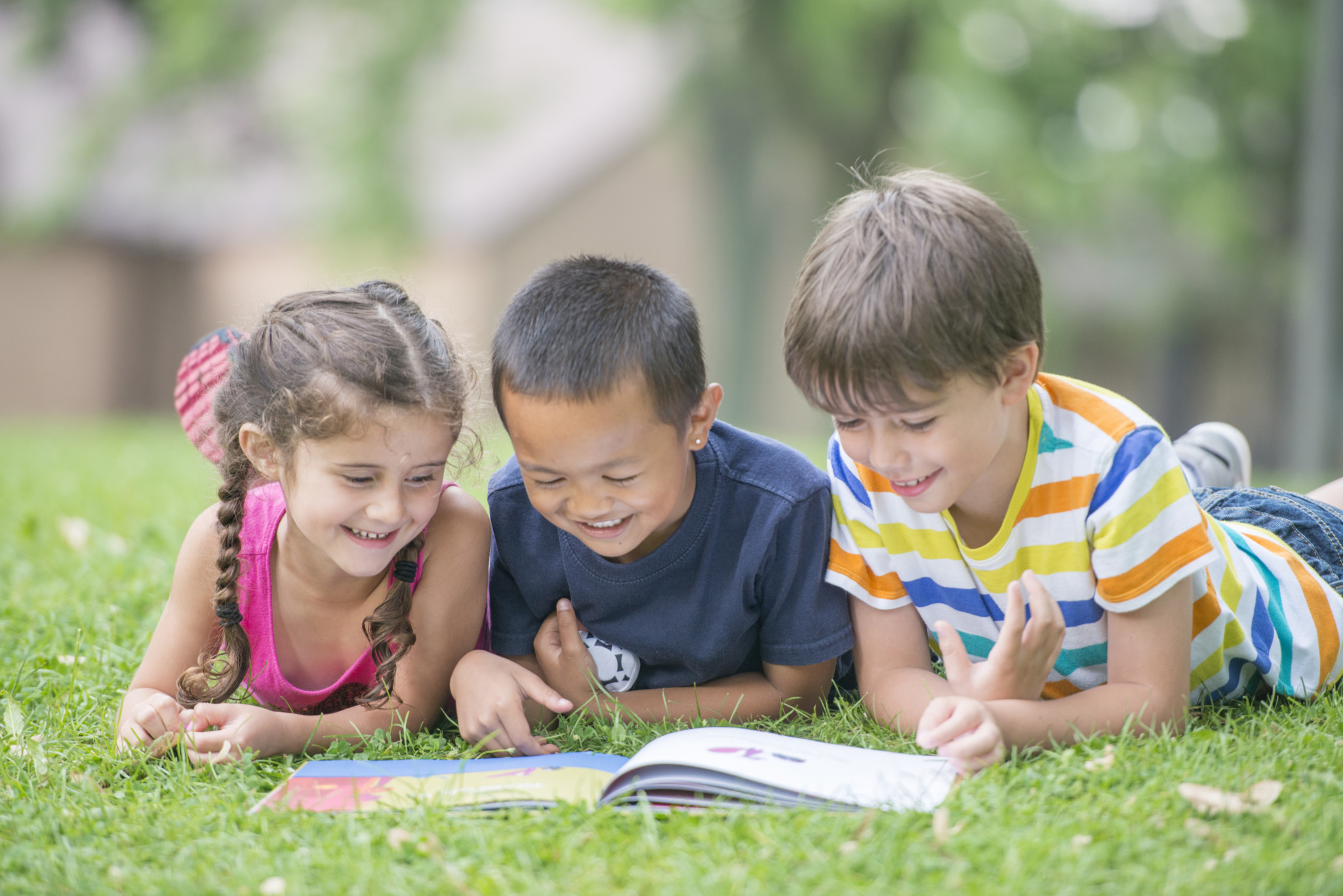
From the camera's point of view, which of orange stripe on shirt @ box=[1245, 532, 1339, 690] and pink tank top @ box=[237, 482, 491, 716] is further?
pink tank top @ box=[237, 482, 491, 716]

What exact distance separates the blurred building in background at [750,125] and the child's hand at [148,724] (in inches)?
439

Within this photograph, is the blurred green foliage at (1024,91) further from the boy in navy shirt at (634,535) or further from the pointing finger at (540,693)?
the pointing finger at (540,693)

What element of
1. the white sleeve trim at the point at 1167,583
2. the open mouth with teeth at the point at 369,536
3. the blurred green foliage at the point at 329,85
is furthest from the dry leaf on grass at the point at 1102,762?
the blurred green foliage at the point at 329,85

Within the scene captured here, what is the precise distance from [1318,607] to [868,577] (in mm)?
1121

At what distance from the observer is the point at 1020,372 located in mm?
2340

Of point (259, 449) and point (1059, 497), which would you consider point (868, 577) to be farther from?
point (259, 449)

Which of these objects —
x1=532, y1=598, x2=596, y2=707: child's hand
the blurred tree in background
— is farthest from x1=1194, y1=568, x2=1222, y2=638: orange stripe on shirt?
the blurred tree in background

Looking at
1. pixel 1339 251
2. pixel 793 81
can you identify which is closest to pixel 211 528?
pixel 1339 251

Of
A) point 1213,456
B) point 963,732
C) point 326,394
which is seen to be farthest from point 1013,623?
point 1213,456

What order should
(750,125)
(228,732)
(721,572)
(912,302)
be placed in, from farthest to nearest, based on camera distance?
(750,125) → (721,572) → (228,732) → (912,302)

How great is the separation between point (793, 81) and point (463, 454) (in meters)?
12.9

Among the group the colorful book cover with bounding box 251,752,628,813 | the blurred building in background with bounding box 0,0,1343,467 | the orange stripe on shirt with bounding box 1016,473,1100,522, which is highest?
the blurred building in background with bounding box 0,0,1343,467

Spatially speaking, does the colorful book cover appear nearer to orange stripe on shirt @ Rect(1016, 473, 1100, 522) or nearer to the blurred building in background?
orange stripe on shirt @ Rect(1016, 473, 1100, 522)

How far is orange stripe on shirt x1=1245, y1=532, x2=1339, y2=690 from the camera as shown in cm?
262
